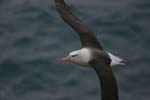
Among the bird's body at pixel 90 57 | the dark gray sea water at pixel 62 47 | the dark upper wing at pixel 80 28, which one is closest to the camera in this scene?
the bird's body at pixel 90 57

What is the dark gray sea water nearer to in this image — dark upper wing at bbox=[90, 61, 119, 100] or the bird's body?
the bird's body

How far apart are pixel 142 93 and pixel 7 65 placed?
3.12 metres

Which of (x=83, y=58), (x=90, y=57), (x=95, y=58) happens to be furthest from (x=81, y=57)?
(x=95, y=58)

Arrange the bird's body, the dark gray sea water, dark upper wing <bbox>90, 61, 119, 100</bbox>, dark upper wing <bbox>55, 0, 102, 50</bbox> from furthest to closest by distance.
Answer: the dark gray sea water
dark upper wing <bbox>55, 0, 102, 50</bbox>
the bird's body
dark upper wing <bbox>90, 61, 119, 100</bbox>

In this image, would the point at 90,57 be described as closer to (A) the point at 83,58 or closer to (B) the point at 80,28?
(A) the point at 83,58

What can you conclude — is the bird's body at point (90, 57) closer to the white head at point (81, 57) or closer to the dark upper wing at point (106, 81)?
the white head at point (81, 57)

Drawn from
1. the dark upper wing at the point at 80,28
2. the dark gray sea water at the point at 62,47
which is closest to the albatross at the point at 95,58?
the dark upper wing at the point at 80,28

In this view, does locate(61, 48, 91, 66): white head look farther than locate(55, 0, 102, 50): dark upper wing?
No

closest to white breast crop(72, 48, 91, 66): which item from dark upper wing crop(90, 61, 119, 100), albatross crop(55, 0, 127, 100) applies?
albatross crop(55, 0, 127, 100)

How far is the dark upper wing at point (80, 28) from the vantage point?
61.6ft

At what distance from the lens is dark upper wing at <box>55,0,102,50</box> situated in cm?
1878

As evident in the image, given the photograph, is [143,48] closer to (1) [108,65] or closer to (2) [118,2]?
(2) [118,2]

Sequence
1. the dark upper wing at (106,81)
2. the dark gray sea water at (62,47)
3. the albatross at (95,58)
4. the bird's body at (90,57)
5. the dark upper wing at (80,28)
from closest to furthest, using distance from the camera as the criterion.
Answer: the dark upper wing at (106,81) → the albatross at (95,58) → the bird's body at (90,57) → the dark upper wing at (80,28) → the dark gray sea water at (62,47)

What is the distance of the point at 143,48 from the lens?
2169cm
